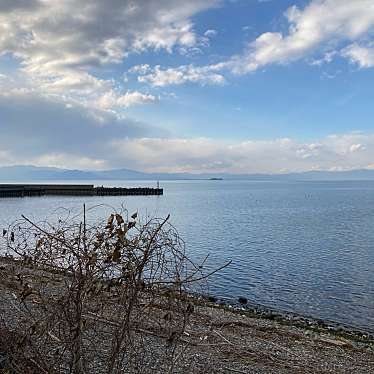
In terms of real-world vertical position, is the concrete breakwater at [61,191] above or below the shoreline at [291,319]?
above

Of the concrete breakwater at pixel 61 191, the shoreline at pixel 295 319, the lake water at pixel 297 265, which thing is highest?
the concrete breakwater at pixel 61 191

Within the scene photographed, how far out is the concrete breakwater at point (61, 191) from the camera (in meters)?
81.1

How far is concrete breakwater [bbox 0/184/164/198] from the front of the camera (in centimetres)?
8106

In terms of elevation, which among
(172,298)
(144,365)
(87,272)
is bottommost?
(144,365)

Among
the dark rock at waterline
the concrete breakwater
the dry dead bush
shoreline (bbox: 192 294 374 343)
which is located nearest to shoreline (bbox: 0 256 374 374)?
shoreline (bbox: 192 294 374 343)

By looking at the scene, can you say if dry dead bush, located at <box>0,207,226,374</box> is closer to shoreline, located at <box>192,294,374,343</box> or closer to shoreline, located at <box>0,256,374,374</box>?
shoreline, located at <box>0,256,374,374</box>

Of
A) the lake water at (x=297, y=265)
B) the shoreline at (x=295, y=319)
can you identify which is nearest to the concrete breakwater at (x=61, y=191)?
the lake water at (x=297, y=265)

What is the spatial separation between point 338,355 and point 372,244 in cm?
2385

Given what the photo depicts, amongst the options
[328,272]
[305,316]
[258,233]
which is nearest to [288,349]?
[305,316]

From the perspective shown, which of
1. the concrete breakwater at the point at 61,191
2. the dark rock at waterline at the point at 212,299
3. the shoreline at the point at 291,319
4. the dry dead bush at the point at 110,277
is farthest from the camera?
the concrete breakwater at the point at 61,191

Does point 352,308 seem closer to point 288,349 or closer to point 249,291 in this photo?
point 249,291

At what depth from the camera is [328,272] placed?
21.4m

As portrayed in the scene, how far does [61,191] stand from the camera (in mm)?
90062

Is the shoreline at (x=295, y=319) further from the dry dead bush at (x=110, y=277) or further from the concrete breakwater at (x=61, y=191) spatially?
the concrete breakwater at (x=61, y=191)
